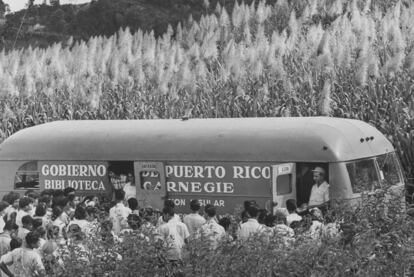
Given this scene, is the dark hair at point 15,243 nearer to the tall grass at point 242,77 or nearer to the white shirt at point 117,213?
the white shirt at point 117,213

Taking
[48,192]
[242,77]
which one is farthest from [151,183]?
[242,77]

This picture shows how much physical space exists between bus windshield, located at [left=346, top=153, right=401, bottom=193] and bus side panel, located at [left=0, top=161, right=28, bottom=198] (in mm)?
6805

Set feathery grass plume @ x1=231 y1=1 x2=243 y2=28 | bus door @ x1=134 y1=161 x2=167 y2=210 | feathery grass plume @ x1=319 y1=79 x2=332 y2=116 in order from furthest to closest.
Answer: feathery grass plume @ x1=231 y1=1 x2=243 y2=28 → feathery grass plume @ x1=319 y1=79 x2=332 y2=116 → bus door @ x1=134 y1=161 x2=167 y2=210

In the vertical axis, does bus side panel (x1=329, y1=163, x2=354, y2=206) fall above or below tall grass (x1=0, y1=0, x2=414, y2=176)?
below

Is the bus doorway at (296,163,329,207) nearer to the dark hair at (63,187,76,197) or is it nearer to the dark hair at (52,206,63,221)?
the dark hair at (52,206,63,221)

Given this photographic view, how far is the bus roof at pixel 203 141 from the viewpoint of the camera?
13703 millimetres

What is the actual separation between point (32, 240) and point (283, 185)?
4829 millimetres

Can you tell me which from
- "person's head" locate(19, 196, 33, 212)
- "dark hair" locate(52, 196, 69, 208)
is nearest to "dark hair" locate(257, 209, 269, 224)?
"dark hair" locate(52, 196, 69, 208)

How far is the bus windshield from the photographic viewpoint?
13.4 m

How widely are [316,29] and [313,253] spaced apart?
13.1 meters

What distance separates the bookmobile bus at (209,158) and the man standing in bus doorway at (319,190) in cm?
Answer: 9

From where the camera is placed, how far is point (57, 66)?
2334 cm

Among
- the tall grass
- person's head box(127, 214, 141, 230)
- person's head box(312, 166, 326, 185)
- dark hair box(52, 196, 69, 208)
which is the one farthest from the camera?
the tall grass

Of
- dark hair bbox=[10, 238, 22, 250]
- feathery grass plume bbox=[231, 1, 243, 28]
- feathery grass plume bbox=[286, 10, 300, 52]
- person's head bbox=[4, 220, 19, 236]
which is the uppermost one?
feathery grass plume bbox=[231, 1, 243, 28]
